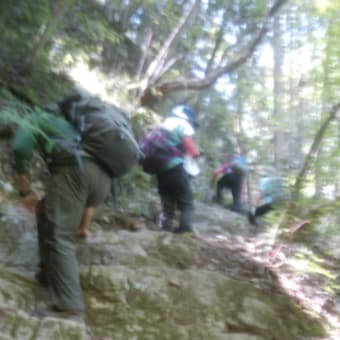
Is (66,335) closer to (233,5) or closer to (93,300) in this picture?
(93,300)

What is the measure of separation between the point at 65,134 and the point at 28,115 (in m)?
0.38

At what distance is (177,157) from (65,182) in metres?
2.57

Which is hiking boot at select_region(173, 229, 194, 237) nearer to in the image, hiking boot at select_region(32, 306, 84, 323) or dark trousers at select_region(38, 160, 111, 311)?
dark trousers at select_region(38, 160, 111, 311)

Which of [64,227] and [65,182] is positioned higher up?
[65,182]

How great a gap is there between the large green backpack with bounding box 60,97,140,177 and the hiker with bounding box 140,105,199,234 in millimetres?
1951

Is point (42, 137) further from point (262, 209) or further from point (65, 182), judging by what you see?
point (262, 209)

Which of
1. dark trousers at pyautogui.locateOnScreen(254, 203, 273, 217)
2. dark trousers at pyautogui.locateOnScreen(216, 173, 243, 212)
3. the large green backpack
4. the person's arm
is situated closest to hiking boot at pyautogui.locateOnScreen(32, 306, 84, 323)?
the large green backpack

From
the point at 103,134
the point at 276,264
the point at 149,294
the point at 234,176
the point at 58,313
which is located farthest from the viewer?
the point at 234,176

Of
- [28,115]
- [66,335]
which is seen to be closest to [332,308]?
[66,335]

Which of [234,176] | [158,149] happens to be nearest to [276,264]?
[158,149]

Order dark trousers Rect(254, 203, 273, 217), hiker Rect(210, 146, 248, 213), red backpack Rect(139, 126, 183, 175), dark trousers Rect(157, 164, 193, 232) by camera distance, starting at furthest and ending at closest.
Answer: hiker Rect(210, 146, 248, 213) → dark trousers Rect(254, 203, 273, 217) → dark trousers Rect(157, 164, 193, 232) → red backpack Rect(139, 126, 183, 175)

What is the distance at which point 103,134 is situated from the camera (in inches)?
145

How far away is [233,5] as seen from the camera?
10977 mm

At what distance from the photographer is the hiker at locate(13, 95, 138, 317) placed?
3.40m
